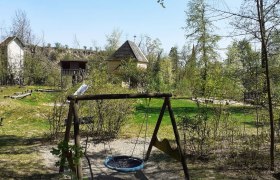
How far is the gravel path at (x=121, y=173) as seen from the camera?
6.81m

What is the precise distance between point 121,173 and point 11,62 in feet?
103

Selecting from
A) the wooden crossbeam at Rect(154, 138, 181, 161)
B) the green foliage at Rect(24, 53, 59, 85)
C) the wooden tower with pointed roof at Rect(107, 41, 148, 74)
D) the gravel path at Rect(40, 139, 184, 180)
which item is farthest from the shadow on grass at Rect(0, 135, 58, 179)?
the wooden tower with pointed roof at Rect(107, 41, 148, 74)

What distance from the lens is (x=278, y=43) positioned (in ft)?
21.9

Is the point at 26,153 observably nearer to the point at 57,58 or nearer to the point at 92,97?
the point at 92,97

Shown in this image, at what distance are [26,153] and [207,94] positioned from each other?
4.99m

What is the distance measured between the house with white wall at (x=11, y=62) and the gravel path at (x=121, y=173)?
2325 cm

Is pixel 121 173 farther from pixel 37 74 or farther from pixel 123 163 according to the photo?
pixel 37 74

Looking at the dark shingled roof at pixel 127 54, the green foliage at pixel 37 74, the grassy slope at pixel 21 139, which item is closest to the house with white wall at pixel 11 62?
the green foliage at pixel 37 74

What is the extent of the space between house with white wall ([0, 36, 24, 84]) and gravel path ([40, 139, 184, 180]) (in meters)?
23.3

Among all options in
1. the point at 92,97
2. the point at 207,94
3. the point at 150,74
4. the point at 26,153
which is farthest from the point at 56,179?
the point at 150,74

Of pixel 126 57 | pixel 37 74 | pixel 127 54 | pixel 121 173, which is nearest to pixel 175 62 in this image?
pixel 127 54

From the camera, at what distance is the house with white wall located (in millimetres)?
32062

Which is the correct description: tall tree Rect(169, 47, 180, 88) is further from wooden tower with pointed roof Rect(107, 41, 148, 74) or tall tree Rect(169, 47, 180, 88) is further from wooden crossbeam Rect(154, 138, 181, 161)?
wooden crossbeam Rect(154, 138, 181, 161)

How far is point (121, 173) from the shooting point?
695 cm
